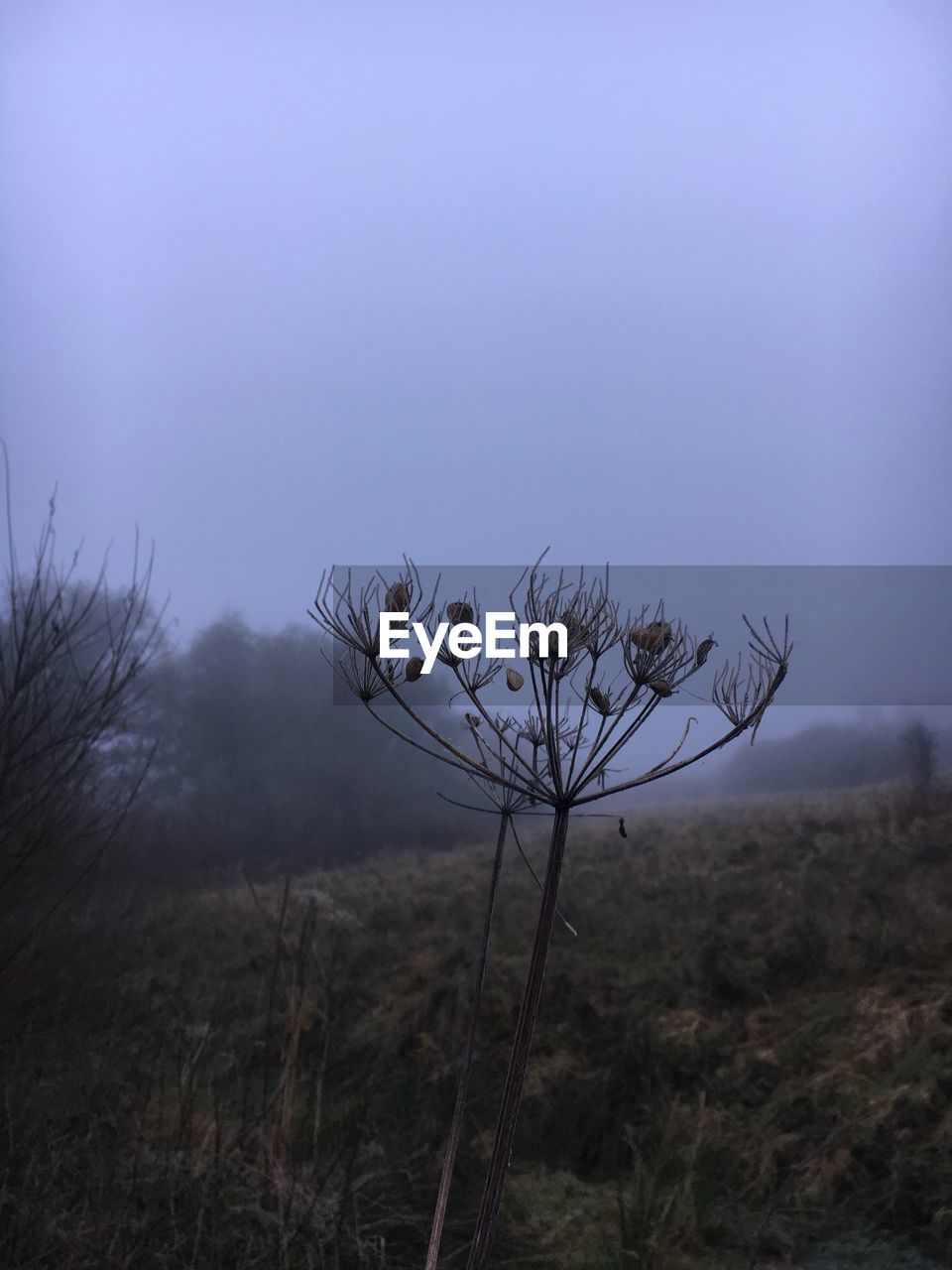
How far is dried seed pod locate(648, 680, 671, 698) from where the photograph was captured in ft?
4.22

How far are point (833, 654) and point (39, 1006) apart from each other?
4.29 m

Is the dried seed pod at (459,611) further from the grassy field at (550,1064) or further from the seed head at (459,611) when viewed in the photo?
the grassy field at (550,1064)

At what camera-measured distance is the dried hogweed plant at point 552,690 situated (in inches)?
48.8

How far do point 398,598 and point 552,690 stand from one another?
9.5 inches

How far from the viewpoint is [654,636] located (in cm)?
129

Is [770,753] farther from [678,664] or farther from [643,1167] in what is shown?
[678,664]

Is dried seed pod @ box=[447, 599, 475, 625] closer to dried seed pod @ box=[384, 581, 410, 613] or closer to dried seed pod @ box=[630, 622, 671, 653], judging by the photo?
dried seed pod @ box=[384, 581, 410, 613]

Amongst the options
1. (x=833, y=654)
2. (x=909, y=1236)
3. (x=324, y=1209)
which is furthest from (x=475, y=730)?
(x=833, y=654)

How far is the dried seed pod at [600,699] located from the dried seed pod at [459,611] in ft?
0.64

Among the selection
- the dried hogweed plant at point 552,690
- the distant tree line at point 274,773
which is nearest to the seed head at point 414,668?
the dried hogweed plant at point 552,690

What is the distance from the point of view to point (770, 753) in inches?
237

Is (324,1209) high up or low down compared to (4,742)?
down

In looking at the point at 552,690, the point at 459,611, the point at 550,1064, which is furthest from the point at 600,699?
the point at 550,1064

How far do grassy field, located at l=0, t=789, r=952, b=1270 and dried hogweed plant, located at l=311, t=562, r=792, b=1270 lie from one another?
150 centimetres
